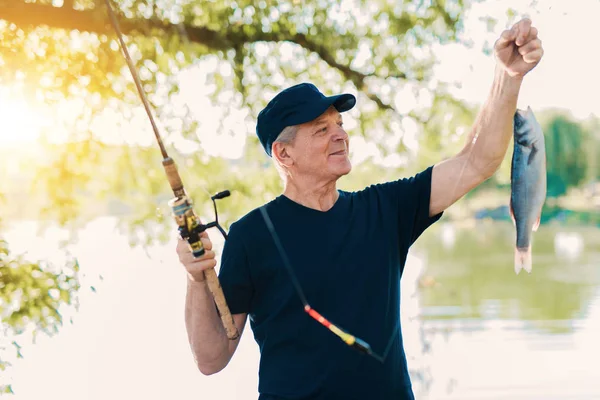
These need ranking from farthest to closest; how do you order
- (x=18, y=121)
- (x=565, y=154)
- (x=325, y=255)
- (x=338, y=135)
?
(x=565, y=154) → (x=18, y=121) → (x=338, y=135) → (x=325, y=255)

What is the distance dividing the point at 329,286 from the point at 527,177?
57cm

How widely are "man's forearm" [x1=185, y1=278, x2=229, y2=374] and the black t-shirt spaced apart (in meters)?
0.06

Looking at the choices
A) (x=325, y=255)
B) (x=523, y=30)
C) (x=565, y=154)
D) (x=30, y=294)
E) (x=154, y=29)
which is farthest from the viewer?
(x=565, y=154)

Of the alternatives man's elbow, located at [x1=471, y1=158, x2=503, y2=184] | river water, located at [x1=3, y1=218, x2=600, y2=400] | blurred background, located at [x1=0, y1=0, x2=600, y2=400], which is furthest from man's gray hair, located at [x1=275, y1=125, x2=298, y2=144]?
river water, located at [x1=3, y1=218, x2=600, y2=400]

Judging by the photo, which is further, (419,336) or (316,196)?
(419,336)

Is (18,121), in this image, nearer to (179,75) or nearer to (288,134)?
(179,75)

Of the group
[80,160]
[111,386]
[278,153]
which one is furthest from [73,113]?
[111,386]

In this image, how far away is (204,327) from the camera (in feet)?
7.13

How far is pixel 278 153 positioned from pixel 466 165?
0.54 meters

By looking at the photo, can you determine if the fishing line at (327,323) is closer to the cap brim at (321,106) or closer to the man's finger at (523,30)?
the cap brim at (321,106)

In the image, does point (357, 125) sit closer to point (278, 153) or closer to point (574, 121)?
point (278, 153)

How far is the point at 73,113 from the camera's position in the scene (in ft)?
19.6

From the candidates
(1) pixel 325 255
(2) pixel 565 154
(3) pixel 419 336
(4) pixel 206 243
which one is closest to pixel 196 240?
(4) pixel 206 243

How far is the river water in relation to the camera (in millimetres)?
11641
